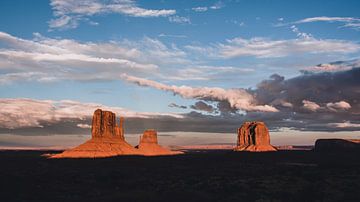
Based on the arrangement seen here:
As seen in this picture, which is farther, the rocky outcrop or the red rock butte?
the rocky outcrop

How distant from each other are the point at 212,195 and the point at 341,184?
19.7 meters

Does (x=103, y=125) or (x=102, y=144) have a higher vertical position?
(x=103, y=125)

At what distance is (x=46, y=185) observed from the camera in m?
55.5

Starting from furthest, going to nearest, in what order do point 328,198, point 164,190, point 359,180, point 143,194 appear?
point 359,180
point 164,190
point 143,194
point 328,198

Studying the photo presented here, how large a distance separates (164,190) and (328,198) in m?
19.3

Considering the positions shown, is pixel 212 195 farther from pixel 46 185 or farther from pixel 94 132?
pixel 94 132

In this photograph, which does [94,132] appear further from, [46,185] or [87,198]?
[87,198]

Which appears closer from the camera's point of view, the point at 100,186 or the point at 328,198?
the point at 328,198

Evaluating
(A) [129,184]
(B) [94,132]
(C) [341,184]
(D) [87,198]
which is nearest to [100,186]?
(A) [129,184]

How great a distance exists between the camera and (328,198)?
42344 millimetres

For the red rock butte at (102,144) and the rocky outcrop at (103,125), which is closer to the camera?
the red rock butte at (102,144)

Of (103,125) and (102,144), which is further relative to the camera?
(103,125)

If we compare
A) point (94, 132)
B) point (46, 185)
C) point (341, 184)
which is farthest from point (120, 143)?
point (341, 184)

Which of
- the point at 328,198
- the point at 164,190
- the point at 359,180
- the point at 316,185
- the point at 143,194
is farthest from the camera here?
the point at 359,180
